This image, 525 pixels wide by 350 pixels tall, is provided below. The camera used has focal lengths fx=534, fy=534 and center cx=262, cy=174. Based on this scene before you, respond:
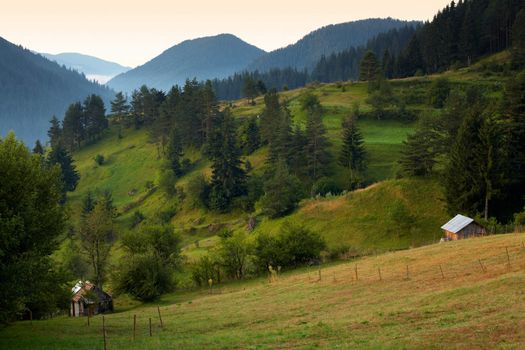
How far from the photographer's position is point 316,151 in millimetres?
96312

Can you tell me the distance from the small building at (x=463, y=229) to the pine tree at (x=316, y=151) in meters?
37.8

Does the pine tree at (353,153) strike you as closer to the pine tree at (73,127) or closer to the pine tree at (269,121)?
the pine tree at (269,121)

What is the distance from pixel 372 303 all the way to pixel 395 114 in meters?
93.4

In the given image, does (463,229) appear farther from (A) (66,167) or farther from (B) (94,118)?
(B) (94,118)

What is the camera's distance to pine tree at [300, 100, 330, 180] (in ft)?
317

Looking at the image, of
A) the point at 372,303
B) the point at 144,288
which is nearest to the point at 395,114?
the point at 144,288

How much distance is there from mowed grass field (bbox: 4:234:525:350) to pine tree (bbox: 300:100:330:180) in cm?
4877

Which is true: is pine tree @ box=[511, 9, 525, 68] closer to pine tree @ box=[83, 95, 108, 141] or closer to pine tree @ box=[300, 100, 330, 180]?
pine tree @ box=[300, 100, 330, 180]

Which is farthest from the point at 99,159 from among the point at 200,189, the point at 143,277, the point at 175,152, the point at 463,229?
the point at 463,229

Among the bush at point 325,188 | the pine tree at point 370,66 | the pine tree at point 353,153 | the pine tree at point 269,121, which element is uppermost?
the pine tree at point 370,66

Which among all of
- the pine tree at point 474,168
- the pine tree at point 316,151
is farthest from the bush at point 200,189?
the pine tree at point 474,168

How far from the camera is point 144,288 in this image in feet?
185

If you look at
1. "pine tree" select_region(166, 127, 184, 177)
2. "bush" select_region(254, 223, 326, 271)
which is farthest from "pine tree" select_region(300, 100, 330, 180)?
"pine tree" select_region(166, 127, 184, 177)

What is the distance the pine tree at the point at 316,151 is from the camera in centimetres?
9675
